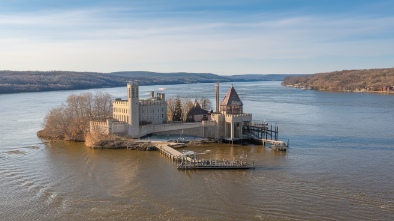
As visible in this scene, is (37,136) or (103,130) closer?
(103,130)

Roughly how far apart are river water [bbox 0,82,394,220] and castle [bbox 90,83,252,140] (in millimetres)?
3484

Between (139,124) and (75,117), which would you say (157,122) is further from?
(75,117)

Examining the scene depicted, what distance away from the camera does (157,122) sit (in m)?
53.0

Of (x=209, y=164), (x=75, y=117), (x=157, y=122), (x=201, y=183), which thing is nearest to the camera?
(x=201, y=183)

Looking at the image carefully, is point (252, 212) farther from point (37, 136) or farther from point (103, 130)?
point (37, 136)

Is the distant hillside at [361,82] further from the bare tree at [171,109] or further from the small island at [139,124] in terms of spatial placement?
the small island at [139,124]

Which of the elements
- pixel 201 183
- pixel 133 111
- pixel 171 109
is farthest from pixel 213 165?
pixel 171 109

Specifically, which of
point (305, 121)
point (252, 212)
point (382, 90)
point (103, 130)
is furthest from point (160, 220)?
point (382, 90)

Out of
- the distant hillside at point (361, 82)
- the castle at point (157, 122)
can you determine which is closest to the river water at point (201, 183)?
the castle at point (157, 122)

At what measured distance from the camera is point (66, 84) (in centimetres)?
19462

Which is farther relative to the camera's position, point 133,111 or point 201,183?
point 133,111

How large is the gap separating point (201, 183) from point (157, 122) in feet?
70.4

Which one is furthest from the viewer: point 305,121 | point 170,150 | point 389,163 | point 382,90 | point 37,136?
point 382,90

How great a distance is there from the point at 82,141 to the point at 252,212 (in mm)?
29604
